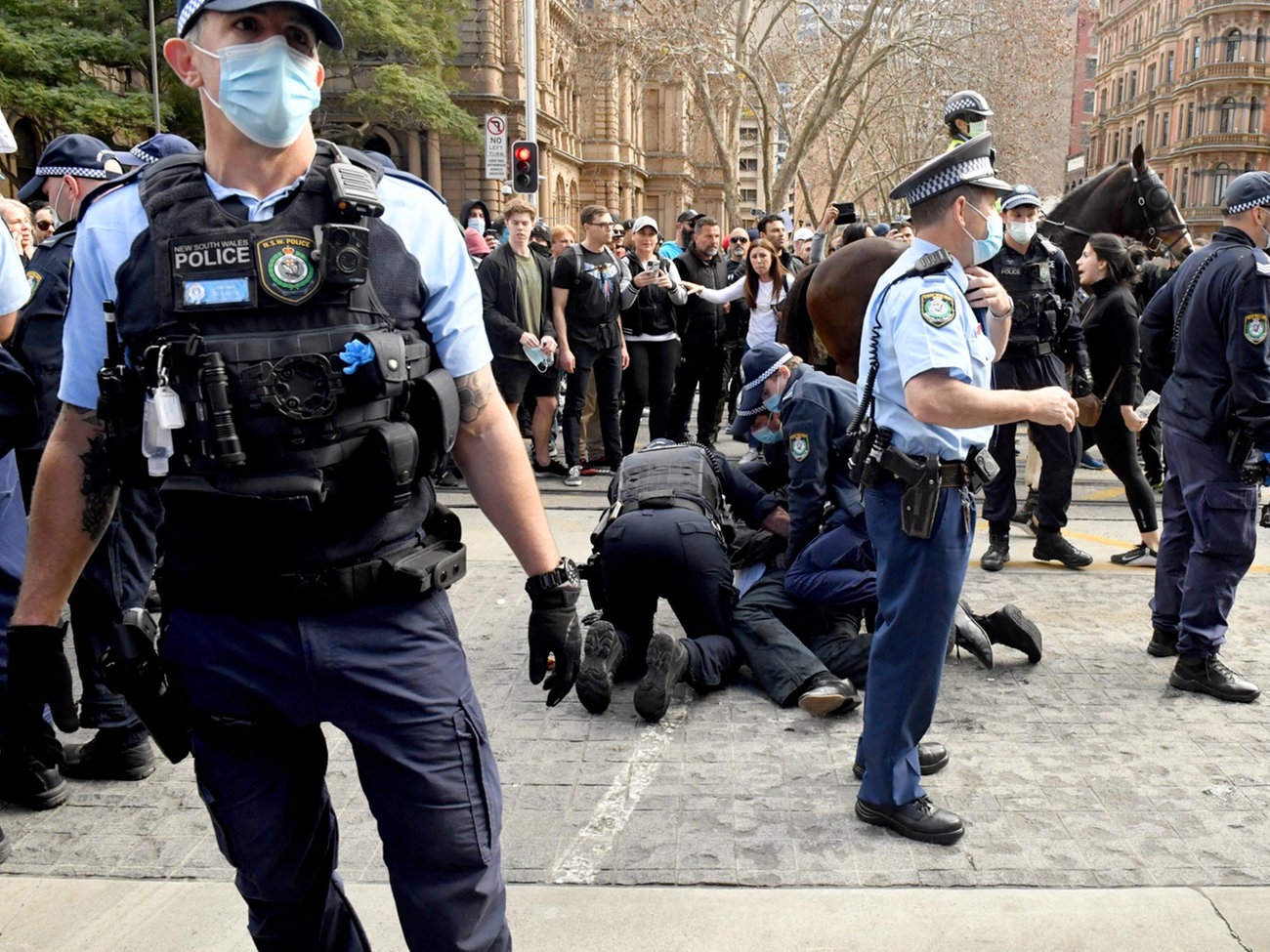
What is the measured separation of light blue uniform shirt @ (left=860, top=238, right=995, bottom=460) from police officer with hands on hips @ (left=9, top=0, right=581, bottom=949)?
4.71 ft

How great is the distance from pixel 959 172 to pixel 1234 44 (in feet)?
263

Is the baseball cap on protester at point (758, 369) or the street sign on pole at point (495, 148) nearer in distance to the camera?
the baseball cap on protester at point (758, 369)

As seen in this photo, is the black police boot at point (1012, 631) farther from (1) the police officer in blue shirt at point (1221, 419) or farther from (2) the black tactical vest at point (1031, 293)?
(2) the black tactical vest at point (1031, 293)

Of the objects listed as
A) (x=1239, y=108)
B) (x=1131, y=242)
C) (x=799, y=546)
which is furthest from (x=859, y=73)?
Answer: (x=1239, y=108)

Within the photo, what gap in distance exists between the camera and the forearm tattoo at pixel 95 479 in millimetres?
2275

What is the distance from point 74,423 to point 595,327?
7406 mm

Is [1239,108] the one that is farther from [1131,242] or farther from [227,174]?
[227,174]

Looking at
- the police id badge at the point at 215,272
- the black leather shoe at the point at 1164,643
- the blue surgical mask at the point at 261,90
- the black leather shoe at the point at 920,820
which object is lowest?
the black leather shoe at the point at 920,820

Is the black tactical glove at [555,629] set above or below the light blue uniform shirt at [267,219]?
below

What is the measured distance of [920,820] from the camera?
12.0ft

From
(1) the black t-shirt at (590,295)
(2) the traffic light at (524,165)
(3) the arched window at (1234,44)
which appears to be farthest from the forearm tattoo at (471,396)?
(3) the arched window at (1234,44)

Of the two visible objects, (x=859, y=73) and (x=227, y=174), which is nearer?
(x=227, y=174)

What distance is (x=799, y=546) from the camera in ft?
16.9

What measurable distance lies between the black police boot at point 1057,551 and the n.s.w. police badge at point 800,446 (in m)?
2.67
